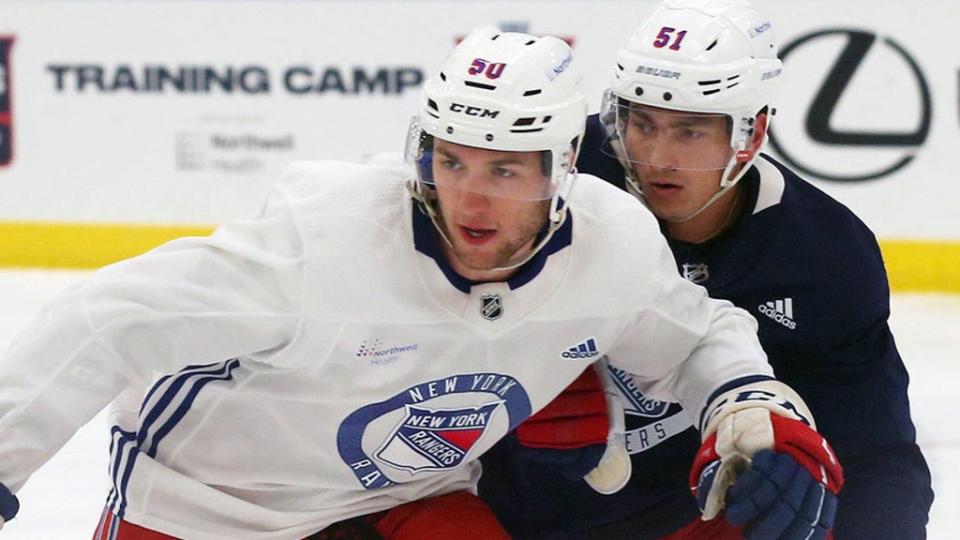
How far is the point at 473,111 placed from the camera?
84.4 inches

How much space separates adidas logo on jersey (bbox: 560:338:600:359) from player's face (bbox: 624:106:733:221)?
1.66ft

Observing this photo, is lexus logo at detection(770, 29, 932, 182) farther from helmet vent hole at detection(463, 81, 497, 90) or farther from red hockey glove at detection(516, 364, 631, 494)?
helmet vent hole at detection(463, 81, 497, 90)

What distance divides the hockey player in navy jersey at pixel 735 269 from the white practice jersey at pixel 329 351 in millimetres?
311

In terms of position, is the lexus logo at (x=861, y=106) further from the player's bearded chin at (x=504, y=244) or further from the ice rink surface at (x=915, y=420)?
the player's bearded chin at (x=504, y=244)

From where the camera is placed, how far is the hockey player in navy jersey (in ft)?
9.11

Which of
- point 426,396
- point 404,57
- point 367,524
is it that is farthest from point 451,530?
point 404,57

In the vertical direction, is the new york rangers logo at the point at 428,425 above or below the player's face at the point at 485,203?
below

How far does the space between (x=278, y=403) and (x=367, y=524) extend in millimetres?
314

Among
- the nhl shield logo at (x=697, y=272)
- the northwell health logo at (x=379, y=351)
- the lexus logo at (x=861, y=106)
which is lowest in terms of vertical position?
the lexus logo at (x=861, y=106)

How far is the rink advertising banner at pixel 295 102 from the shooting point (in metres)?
5.52

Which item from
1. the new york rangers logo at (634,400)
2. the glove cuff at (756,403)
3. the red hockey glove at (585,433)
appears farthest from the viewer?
the new york rangers logo at (634,400)

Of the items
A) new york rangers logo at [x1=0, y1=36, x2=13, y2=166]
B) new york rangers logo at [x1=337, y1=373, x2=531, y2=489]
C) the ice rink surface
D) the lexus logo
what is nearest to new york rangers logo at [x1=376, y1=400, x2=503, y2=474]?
new york rangers logo at [x1=337, y1=373, x2=531, y2=489]

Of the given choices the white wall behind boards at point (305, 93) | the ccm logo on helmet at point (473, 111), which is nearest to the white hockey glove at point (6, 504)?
the ccm logo on helmet at point (473, 111)

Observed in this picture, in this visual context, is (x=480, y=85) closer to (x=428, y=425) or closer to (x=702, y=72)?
(x=428, y=425)
